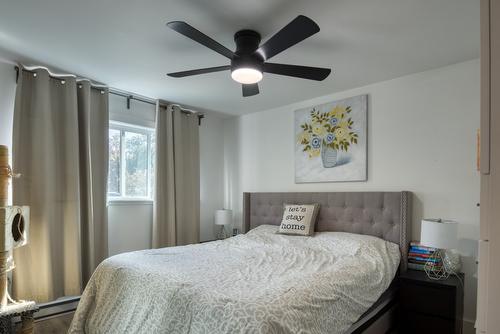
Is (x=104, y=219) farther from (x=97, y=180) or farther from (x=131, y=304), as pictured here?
(x=131, y=304)

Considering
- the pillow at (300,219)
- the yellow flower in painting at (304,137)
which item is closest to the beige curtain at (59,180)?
the pillow at (300,219)

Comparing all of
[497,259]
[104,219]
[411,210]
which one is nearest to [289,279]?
[497,259]

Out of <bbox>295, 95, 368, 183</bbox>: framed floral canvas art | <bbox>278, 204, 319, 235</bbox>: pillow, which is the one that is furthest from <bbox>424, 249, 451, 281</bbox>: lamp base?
<bbox>278, 204, 319, 235</bbox>: pillow

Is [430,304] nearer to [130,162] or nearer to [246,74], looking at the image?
[246,74]

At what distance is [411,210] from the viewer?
2830 millimetres

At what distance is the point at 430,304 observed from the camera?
2314mm

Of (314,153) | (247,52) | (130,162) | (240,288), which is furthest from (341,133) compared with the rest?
(130,162)

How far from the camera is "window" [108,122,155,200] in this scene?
3.56 m

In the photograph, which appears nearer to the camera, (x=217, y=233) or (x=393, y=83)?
(x=393, y=83)

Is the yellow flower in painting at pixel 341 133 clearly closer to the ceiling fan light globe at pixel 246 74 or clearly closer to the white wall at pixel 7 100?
the ceiling fan light globe at pixel 246 74

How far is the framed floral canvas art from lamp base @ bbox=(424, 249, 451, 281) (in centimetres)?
96

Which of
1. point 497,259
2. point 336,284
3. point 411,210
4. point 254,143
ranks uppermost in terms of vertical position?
point 254,143

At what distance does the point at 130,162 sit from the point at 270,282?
2.68 metres

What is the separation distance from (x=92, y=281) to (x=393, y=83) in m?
A: 3.28
